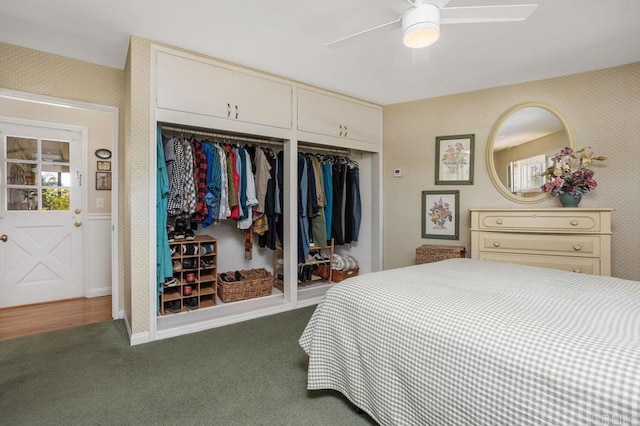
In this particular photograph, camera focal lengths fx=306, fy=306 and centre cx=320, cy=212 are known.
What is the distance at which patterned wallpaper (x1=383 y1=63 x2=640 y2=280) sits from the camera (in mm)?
2723

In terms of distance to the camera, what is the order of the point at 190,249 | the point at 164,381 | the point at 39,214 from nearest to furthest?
1. the point at 164,381
2. the point at 190,249
3. the point at 39,214

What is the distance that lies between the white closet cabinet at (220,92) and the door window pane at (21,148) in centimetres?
205

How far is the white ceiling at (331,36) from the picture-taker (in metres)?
1.95

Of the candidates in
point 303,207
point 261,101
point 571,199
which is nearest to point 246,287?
point 303,207

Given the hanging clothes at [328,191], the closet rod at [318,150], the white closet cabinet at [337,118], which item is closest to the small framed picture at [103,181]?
the closet rod at [318,150]

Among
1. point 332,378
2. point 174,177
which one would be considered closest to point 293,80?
point 174,177

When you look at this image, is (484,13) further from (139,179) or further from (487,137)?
(139,179)

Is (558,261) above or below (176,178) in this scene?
below

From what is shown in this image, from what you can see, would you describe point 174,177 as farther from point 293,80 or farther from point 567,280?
point 567,280

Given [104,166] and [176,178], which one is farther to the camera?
[104,166]

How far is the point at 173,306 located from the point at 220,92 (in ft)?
6.49

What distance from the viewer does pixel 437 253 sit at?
3.24 meters

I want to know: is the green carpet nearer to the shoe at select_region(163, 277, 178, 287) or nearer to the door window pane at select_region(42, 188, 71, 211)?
the shoe at select_region(163, 277, 178, 287)

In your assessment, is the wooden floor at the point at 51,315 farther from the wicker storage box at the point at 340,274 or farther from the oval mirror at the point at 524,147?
the oval mirror at the point at 524,147
